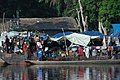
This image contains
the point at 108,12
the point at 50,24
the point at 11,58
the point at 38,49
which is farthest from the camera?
the point at 50,24

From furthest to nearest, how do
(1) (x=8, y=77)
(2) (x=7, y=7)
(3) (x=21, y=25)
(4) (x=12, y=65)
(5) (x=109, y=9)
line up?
(2) (x=7, y=7) < (3) (x=21, y=25) < (5) (x=109, y=9) < (4) (x=12, y=65) < (1) (x=8, y=77)

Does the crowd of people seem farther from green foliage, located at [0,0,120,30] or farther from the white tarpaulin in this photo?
green foliage, located at [0,0,120,30]

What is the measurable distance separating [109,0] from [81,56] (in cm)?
1432

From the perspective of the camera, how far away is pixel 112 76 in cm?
2744

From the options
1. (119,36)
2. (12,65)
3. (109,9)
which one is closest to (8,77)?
(12,65)

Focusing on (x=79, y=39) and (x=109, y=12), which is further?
(x=109, y=12)

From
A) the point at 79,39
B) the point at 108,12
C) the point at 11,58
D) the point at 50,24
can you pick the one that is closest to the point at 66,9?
the point at 50,24

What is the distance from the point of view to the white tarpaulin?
4144 cm

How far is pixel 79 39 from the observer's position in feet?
136

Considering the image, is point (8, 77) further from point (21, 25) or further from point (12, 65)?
point (21, 25)

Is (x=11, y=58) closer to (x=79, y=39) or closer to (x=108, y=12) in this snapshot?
(x=79, y=39)

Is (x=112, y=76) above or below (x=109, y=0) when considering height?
below

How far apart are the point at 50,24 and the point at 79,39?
54.1 ft

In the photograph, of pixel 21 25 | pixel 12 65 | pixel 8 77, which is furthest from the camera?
pixel 21 25
